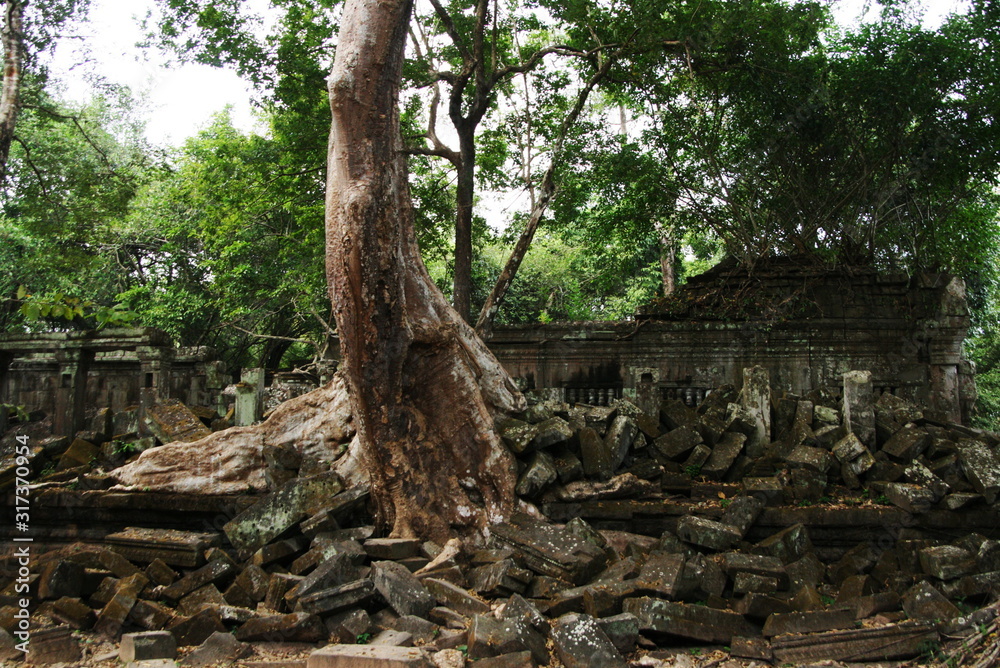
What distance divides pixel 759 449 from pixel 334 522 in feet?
10.7

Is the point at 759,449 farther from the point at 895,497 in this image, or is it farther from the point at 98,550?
the point at 98,550

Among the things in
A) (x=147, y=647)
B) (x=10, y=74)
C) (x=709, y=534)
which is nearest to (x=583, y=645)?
(x=709, y=534)

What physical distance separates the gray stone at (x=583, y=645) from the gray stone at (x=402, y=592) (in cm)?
79

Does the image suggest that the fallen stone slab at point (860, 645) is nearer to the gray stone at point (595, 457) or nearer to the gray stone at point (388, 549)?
the gray stone at point (595, 457)

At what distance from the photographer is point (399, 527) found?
4.79 meters

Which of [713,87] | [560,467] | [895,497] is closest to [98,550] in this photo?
[560,467]

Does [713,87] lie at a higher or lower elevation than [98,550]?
higher

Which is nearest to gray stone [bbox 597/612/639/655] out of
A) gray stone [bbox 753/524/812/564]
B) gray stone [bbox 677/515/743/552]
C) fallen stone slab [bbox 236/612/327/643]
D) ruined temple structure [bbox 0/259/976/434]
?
gray stone [bbox 677/515/743/552]

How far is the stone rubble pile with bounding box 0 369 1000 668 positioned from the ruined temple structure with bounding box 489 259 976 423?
4.10 metres

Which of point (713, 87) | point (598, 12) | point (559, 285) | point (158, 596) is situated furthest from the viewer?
point (559, 285)

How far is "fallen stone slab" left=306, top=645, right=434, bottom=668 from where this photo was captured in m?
2.88

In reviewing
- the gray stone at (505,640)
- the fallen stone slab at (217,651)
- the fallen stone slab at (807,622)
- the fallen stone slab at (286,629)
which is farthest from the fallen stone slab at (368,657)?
the fallen stone slab at (807,622)

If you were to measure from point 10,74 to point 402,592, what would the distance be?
800cm

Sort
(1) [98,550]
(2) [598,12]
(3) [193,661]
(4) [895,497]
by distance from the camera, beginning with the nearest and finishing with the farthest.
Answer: (3) [193,661]
(4) [895,497]
(1) [98,550]
(2) [598,12]
